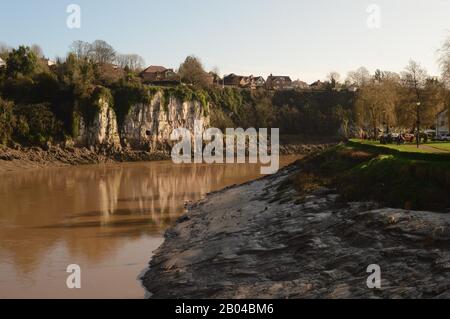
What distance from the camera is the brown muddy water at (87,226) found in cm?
1827

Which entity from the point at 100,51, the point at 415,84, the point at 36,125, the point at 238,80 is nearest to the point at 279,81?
the point at 238,80

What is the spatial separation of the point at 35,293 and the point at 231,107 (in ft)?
328

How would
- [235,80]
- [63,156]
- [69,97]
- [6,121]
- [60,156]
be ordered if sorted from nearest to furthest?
1. [6,121]
2. [60,156]
3. [63,156]
4. [69,97]
5. [235,80]

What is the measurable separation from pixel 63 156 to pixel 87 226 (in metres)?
49.5

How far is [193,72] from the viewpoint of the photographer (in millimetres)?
110750

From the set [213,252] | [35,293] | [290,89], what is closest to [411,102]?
[213,252]

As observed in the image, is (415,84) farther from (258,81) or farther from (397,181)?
(258,81)

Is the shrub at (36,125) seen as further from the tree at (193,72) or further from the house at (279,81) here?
the house at (279,81)

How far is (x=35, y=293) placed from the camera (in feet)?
55.7

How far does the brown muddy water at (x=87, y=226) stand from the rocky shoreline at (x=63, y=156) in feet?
27.3

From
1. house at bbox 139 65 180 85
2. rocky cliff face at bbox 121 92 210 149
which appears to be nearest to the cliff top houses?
house at bbox 139 65 180 85

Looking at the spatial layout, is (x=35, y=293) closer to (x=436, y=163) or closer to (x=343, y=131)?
(x=436, y=163)

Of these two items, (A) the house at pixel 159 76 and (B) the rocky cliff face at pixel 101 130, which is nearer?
(B) the rocky cliff face at pixel 101 130

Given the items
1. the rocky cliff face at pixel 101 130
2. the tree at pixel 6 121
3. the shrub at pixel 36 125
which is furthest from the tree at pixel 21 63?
the rocky cliff face at pixel 101 130
